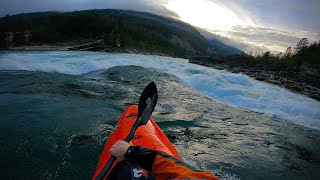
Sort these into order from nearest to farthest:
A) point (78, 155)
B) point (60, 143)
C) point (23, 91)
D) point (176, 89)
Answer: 1. point (78, 155)
2. point (60, 143)
3. point (23, 91)
4. point (176, 89)

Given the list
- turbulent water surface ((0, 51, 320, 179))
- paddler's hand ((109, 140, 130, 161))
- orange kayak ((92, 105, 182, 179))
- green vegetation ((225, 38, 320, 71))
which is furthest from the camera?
green vegetation ((225, 38, 320, 71))

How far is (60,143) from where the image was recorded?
18.4 feet

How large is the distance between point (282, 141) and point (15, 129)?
6.63 meters

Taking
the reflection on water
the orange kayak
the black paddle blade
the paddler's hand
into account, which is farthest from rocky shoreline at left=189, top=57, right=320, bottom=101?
the paddler's hand

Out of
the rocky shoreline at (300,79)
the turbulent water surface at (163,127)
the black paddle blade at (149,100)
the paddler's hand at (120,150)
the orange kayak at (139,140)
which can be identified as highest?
the black paddle blade at (149,100)

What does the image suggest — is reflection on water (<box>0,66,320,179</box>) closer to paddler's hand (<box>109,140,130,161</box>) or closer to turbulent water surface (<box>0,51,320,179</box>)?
turbulent water surface (<box>0,51,320,179</box>)

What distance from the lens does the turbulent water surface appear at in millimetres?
5188

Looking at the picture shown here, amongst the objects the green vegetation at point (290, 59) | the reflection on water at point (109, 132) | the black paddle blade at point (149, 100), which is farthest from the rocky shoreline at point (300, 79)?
the black paddle blade at point (149, 100)

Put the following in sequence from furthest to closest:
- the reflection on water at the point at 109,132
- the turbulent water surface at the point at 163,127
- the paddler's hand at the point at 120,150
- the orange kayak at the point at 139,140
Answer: the turbulent water surface at the point at 163,127 → the reflection on water at the point at 109,132 → the orange kayak at the point at 139,140 → the paddler's hand at the point at 120,150

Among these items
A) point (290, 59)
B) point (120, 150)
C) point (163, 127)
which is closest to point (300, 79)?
point (290, 59)

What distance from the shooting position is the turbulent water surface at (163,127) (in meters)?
5.19

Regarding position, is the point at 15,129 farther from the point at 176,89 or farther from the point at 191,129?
the point at 176,89

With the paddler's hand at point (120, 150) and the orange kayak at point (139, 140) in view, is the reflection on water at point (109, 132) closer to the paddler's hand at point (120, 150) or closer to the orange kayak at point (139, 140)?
the orange kayak at point (139, 140)

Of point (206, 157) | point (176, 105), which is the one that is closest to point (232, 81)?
point (176, 105)
